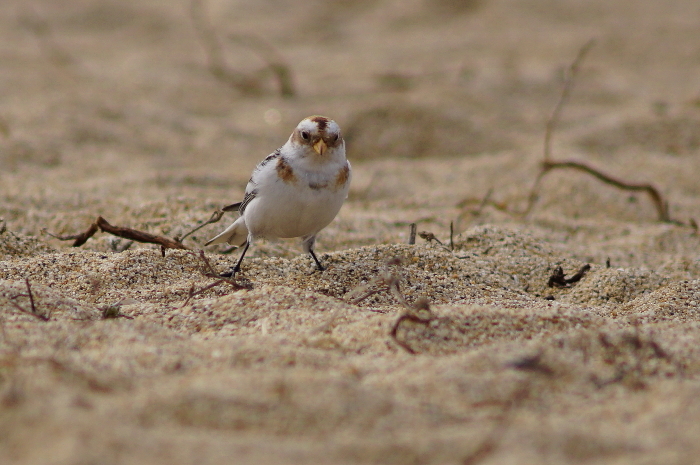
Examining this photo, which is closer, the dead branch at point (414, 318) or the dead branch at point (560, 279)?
the dead branch at point (414, 318)

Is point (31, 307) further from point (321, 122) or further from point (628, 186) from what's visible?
point (628, 186)

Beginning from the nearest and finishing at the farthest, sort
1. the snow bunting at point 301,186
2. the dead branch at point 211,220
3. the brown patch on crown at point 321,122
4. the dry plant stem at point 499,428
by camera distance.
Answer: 1. the dry plant stem at point 499,428
2. the snow bunting at point 301,186
3. the brown patch on crown at point 321,122
4. the dead branch at point 211,220

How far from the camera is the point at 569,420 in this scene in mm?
1963

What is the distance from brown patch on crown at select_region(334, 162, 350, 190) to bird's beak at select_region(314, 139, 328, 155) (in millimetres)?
127

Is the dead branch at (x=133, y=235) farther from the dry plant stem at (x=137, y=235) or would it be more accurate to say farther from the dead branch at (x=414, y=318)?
the dead branch at (x=414, y=318)

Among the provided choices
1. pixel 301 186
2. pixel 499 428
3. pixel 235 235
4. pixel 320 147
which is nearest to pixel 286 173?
pixel 301 186

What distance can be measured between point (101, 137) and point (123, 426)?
209 inches

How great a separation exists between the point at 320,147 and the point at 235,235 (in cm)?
76

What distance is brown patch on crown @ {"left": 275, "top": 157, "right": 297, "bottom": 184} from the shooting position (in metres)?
3.54

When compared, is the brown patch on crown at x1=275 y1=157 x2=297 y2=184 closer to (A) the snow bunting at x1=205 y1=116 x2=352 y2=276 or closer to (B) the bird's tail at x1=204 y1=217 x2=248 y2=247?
(A) the snow bunting at x1=205 y1=116 x2=352 y2=276

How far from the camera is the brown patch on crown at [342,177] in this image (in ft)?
11.9

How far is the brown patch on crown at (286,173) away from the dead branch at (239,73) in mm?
4707

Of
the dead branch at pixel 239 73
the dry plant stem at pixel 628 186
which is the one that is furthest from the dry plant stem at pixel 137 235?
the dead branch at pixel 239 73

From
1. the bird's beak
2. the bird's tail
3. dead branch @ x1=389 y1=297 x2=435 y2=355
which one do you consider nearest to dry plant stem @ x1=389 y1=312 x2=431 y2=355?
dead branch @ x1=389 y1=297 x2=435 y2=355
